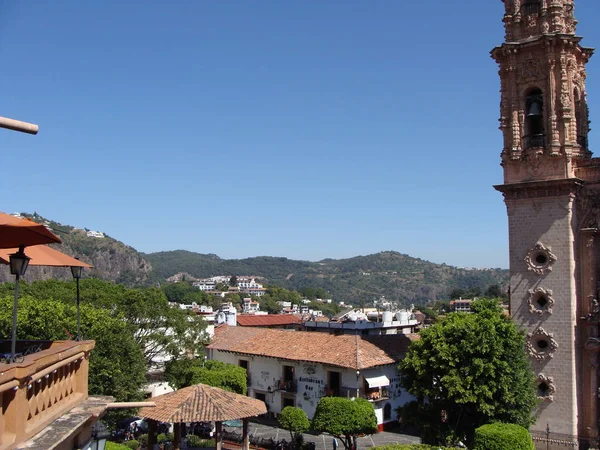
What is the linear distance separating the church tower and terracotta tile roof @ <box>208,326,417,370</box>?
9080 mm

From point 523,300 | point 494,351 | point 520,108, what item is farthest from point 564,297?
point 520,108

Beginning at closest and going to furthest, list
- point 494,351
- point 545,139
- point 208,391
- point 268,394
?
point 208,391
point 494,351
point 545,139
point 268,394

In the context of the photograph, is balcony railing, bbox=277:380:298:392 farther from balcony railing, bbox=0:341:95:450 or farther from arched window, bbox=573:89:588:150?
balcony railing, bbox=0:341:95:450

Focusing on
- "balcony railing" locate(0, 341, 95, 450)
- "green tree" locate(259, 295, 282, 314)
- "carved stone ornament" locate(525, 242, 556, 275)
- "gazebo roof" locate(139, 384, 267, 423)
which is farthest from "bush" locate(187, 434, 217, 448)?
"green tree" locate(259, 295, 282, 314)

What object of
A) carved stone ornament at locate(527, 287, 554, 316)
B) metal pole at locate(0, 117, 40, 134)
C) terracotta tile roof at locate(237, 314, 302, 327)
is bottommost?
terracotta tile roof at locate(237, 314, 302, 327)

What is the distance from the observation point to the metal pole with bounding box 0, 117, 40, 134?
15.4 ft

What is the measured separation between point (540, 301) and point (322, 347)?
13.1 metres

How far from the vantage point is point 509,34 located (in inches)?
1110

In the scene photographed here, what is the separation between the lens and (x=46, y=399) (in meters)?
6.71

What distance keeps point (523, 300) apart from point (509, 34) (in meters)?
11.8

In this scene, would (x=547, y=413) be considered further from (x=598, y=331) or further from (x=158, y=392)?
(x=158, y=392)

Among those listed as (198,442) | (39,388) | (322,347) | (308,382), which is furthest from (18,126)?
(322,347)

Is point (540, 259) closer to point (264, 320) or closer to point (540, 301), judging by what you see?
point (540, 301)

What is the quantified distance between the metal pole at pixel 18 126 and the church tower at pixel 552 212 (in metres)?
24.7
